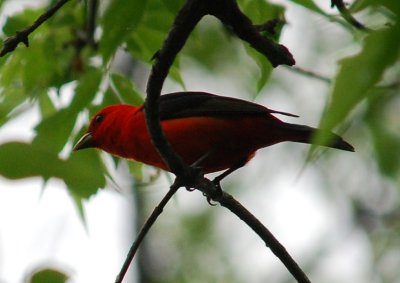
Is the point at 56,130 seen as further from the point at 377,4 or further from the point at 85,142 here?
the point at 377,4

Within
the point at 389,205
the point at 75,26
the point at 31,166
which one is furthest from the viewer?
the point at 389,205

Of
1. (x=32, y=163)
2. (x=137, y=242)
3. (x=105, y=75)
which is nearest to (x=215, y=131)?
(x=105, y=75)

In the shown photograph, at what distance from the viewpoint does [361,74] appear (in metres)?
1.26

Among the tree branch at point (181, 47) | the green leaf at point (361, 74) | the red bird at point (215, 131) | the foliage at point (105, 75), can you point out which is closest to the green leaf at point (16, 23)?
the foliage at point (105, 75)

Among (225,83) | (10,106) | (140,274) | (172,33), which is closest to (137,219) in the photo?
(140,274)

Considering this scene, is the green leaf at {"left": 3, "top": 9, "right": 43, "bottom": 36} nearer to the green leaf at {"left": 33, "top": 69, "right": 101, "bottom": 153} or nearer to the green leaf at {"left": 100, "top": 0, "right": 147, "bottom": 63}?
the green leaf at {"left": 33, "top": 69, "right": 101, "bottom": 153}

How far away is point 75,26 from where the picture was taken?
455 cm

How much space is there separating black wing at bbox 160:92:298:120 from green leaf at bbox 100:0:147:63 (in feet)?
4.66

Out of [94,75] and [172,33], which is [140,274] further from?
[172,33]

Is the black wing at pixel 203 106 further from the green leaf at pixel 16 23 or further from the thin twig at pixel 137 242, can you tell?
the thin twig at pixel 137 242

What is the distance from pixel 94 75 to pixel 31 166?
2331mm

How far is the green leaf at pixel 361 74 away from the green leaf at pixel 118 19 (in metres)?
1.15

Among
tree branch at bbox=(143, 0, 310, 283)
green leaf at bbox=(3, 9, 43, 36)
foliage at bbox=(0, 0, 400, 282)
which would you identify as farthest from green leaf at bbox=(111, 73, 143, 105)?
tree branch at bbox=(143, 0, 310, 283)

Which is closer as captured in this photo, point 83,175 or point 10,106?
point 83,175
